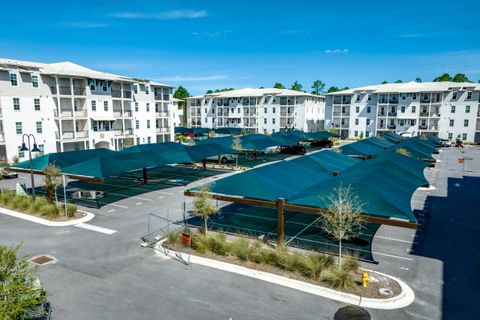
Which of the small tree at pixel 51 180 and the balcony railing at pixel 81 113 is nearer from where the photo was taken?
the small tree at pixel 51 180

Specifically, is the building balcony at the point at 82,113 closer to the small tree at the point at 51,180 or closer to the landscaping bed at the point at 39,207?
the landscaping bed at the point at 39,207

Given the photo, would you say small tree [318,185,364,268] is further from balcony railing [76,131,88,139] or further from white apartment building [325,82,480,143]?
white apartment building [325,82,480,143]

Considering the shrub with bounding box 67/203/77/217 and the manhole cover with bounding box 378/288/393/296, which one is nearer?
the manhole cover with bounding box 378/288/393/296

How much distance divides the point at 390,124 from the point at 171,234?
74.6 m

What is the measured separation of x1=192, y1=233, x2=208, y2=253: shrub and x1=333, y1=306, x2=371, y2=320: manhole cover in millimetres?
7210

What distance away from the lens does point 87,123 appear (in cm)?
5128

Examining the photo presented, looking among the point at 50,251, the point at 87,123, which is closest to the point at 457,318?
the point at 50,251

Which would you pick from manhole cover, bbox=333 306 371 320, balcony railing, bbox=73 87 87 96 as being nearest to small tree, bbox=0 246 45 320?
manhole cover, bbox=333 306 371 320

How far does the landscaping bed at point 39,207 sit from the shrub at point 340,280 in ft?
57.2

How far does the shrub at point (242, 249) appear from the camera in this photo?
15523mm

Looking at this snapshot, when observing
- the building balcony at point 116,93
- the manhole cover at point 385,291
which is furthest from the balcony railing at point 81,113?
the manhole cover at point 385,291

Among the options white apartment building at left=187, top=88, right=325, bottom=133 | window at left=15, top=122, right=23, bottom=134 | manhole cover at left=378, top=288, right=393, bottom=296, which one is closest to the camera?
manhole cover at left=378, top=288, right=393, bottom=296

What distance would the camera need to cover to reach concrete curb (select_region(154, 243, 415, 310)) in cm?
1201

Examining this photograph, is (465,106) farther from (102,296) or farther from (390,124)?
(102,296)
